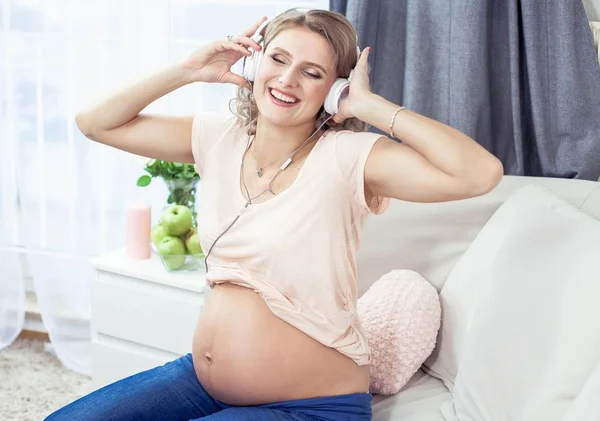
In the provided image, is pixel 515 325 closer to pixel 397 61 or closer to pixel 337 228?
pixel 337 228

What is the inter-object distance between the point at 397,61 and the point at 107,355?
1225 mm

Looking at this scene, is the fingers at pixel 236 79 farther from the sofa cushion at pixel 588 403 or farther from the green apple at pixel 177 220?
the sofa cushion at pixel 588 403

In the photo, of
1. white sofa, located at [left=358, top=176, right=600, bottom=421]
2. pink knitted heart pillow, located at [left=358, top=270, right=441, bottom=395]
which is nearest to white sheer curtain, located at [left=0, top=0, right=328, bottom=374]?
white sofa, located at [left=358, top=176, right=600, bottom=421]

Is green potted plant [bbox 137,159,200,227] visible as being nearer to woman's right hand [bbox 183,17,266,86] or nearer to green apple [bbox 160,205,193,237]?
green apple [bbox 160,205,193,237]

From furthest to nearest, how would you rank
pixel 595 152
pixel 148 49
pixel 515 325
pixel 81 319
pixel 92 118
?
1. pixel 81 319
2. pixel 148 49
3. pixel 595 152
4. pixel 92 118
5. pixel 515 325

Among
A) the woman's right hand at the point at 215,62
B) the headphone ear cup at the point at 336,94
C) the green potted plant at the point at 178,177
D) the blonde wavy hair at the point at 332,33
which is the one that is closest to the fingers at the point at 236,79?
the woman's right hand at the point at 215,62

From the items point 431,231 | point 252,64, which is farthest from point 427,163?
point 431,231

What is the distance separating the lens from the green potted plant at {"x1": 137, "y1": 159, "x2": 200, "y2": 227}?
7.82 ft

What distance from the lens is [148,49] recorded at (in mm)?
2723

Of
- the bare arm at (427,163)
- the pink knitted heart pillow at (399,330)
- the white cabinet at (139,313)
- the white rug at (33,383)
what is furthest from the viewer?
the white rug at (33,383)

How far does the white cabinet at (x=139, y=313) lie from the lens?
2.29m

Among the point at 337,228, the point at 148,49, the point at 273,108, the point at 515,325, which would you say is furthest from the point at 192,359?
the point at 148,49

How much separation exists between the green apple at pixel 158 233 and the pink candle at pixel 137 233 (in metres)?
0.06

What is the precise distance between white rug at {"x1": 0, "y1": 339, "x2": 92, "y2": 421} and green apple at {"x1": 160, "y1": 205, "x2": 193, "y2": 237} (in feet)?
2.41
